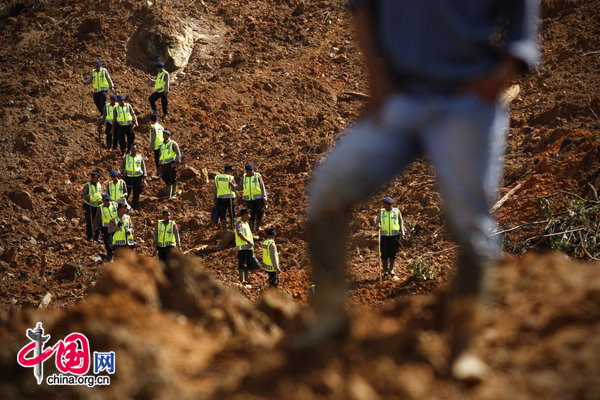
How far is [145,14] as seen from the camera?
24781mm

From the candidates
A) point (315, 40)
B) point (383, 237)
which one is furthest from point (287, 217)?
point (315, 40)

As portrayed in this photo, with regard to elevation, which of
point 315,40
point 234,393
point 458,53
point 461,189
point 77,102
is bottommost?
point 234,393

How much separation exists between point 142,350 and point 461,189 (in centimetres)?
153

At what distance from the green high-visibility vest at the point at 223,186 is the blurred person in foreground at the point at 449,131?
42.9 feet

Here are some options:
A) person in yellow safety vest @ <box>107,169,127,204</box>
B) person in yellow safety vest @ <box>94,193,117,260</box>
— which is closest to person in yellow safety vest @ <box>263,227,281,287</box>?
person in yellow safety vest @ <box>94,193,117,260</box>

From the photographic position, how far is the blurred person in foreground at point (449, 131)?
2.81m

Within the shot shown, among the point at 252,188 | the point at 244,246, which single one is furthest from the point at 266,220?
the point at 244,246

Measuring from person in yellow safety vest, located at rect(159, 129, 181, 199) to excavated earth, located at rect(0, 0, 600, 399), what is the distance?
412 mm

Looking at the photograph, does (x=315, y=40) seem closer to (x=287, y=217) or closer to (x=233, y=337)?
(x=287, y=217)

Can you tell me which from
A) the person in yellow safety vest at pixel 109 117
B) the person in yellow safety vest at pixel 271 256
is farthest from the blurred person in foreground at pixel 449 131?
the person in yellow safety vest at pixel 109 117

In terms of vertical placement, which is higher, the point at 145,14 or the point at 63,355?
the point at 145,14

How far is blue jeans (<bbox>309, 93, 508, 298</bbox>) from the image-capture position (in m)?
2.82

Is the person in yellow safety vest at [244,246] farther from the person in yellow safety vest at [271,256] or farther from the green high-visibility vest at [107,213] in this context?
the green high-visibility vest at [107,213]

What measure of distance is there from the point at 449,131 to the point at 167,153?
49.9 ft
